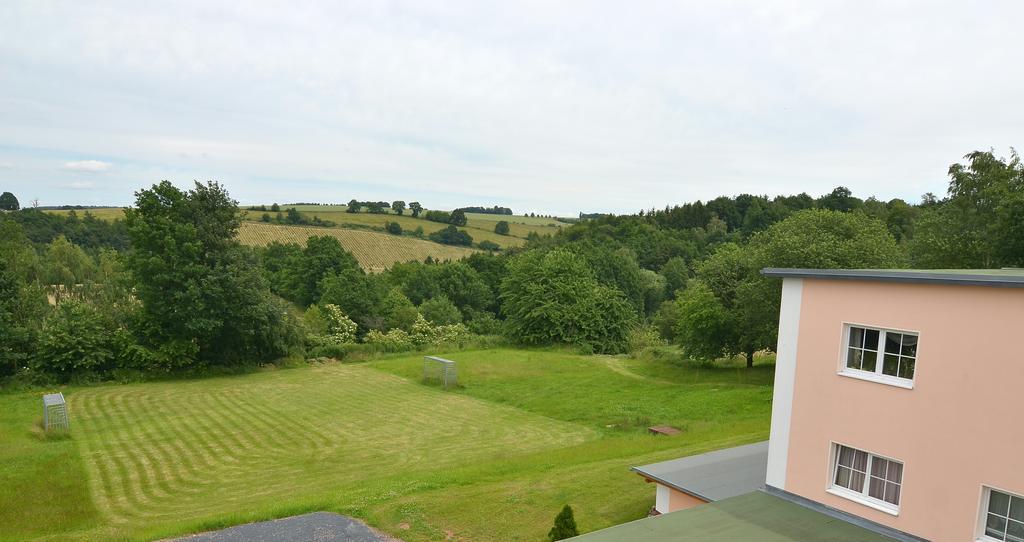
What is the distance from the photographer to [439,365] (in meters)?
33.0

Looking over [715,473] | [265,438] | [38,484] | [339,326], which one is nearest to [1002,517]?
[715,473]

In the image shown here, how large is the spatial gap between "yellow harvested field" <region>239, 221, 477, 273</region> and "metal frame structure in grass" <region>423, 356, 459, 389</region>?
49.1m

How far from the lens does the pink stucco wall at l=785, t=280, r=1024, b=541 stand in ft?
24.4

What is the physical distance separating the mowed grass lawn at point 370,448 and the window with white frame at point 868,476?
5.20 metres

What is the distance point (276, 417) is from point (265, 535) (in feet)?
43.7

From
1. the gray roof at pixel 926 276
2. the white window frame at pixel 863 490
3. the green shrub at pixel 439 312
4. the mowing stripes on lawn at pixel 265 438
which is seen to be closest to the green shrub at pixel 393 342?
the mowing stripes on lawn at pixel 265 438

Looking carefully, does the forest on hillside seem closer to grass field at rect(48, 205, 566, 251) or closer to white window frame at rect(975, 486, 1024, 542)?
white window frame at rect(975, 486, 1024, 542)

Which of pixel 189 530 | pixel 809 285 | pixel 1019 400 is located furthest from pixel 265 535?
pixel 1019 400

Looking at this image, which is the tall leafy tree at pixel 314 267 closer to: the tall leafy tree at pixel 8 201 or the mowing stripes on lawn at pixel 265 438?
the mowing stripes on lawn at pixel 265 438

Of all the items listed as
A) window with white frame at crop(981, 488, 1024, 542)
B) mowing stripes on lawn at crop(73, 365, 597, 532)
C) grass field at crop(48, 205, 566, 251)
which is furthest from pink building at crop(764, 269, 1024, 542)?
grass field at crop(48, 205, 566, 251)

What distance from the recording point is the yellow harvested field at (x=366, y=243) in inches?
3295

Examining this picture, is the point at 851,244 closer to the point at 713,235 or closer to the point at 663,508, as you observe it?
the point at 663,508

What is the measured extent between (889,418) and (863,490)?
1.33 metres

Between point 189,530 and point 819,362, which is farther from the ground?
point 819,362
